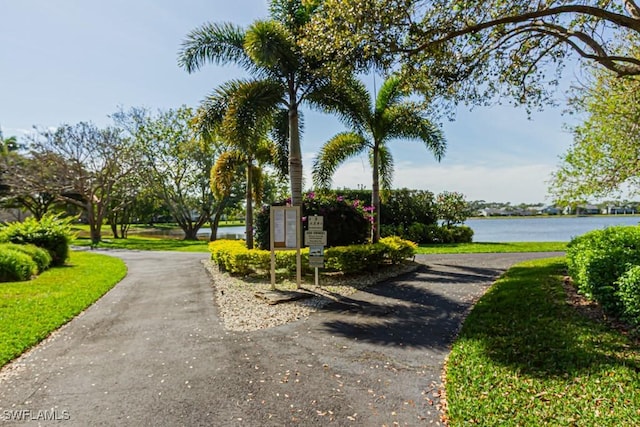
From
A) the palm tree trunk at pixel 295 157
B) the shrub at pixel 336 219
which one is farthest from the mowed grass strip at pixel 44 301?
the palm tree trunk at pixel 295 157

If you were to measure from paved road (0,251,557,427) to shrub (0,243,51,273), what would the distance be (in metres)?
5.41

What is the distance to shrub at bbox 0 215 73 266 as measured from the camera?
41.7ft

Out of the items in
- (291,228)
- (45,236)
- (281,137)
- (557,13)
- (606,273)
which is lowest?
(606,273)

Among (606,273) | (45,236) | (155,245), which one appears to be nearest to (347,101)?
(606,273)

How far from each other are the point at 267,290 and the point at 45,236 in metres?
9.25

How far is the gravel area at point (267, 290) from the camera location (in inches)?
256

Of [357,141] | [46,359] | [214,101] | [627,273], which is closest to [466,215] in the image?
[357,141]

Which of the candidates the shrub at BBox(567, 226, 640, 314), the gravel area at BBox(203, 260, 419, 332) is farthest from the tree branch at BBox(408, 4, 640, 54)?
the gravel area at BBox(203, 260, 419, 332)

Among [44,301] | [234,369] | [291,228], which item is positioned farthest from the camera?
[291,228]

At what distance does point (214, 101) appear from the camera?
10.7 metres

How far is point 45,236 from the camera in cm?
1301

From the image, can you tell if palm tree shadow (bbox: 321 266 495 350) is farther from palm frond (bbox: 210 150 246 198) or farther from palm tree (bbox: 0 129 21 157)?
palm tree (bbox: 0 129 21 157)

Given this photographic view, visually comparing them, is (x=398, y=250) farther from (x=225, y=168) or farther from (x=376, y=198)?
(x=225, y=168)

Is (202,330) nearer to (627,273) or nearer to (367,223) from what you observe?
(627,273)
